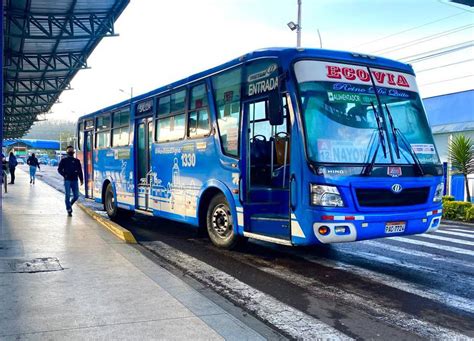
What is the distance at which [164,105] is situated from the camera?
1000 cm

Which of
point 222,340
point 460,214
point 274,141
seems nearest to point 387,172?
point 274,141

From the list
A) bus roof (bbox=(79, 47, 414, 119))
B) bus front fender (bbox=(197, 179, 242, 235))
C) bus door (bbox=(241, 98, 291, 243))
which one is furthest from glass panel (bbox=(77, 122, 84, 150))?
bus door (bbox=(241, 98, 291, 243))

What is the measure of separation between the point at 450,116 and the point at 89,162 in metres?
20.2

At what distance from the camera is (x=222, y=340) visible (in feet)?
13.2

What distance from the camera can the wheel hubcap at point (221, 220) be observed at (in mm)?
7977

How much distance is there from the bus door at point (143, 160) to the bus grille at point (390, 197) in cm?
567

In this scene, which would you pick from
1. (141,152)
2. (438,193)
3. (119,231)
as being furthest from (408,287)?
(141,152)

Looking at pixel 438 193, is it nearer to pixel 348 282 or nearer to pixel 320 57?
pixel 348 282

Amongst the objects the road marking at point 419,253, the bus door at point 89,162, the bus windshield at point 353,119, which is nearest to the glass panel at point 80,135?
the bus door at point 89,162

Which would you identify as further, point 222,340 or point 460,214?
point 460,214

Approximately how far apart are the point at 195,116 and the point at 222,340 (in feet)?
17.7

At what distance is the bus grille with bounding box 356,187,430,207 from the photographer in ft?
20.4

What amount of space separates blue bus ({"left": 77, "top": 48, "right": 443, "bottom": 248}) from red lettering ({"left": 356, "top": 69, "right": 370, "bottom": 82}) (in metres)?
0.02

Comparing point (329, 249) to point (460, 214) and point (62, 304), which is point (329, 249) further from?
point (460, 214)
